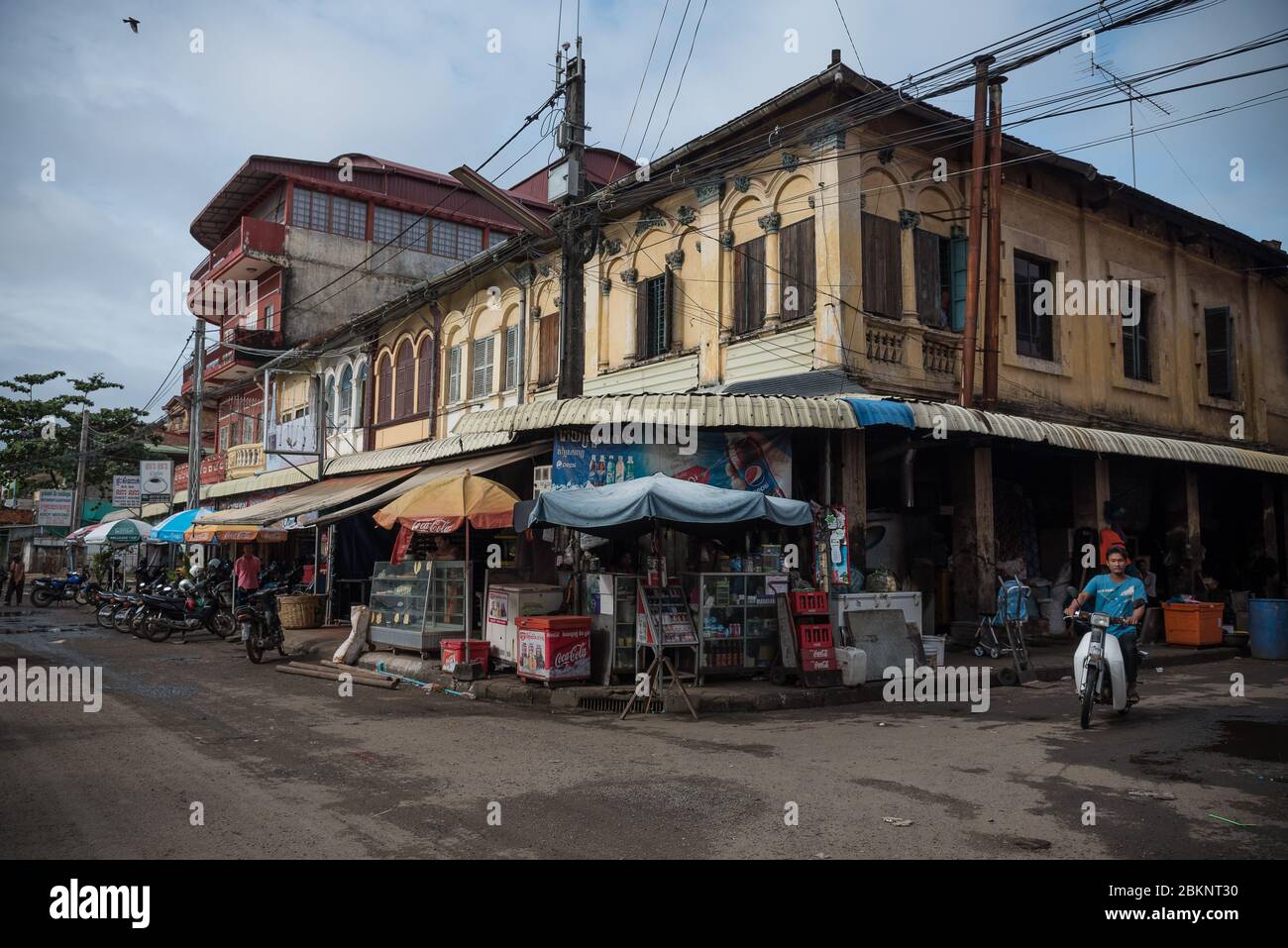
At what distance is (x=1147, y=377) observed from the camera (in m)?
18.5

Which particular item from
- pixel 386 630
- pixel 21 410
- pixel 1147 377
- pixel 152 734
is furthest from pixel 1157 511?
pixel 21 410

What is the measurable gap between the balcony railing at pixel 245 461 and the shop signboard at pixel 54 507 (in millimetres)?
13352

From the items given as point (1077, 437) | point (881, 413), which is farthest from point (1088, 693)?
point (1077, 437)

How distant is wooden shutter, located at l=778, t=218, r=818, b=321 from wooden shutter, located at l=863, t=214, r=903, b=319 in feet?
2.65

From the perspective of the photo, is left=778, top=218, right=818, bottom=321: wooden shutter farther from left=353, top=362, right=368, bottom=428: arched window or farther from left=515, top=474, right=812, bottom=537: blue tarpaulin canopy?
left=353, top=362, right=368, bottom=428: arched window

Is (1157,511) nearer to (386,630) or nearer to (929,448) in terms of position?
(929,448)

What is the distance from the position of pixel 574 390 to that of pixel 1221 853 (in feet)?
33.6

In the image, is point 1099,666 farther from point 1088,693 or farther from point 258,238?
point 258,238

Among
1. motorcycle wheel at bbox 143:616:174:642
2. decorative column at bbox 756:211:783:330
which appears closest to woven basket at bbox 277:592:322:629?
motorcycle wheel at bbox 143:616:174:642

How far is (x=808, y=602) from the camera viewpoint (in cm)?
1122

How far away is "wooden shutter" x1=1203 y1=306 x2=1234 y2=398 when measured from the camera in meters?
19.9

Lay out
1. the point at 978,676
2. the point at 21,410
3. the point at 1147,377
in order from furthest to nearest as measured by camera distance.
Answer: the point at 21,410 → the point at 1147,377 → the point at 978,676

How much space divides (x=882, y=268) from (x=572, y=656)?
7.65m

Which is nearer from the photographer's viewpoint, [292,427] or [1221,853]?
[1221,853]
